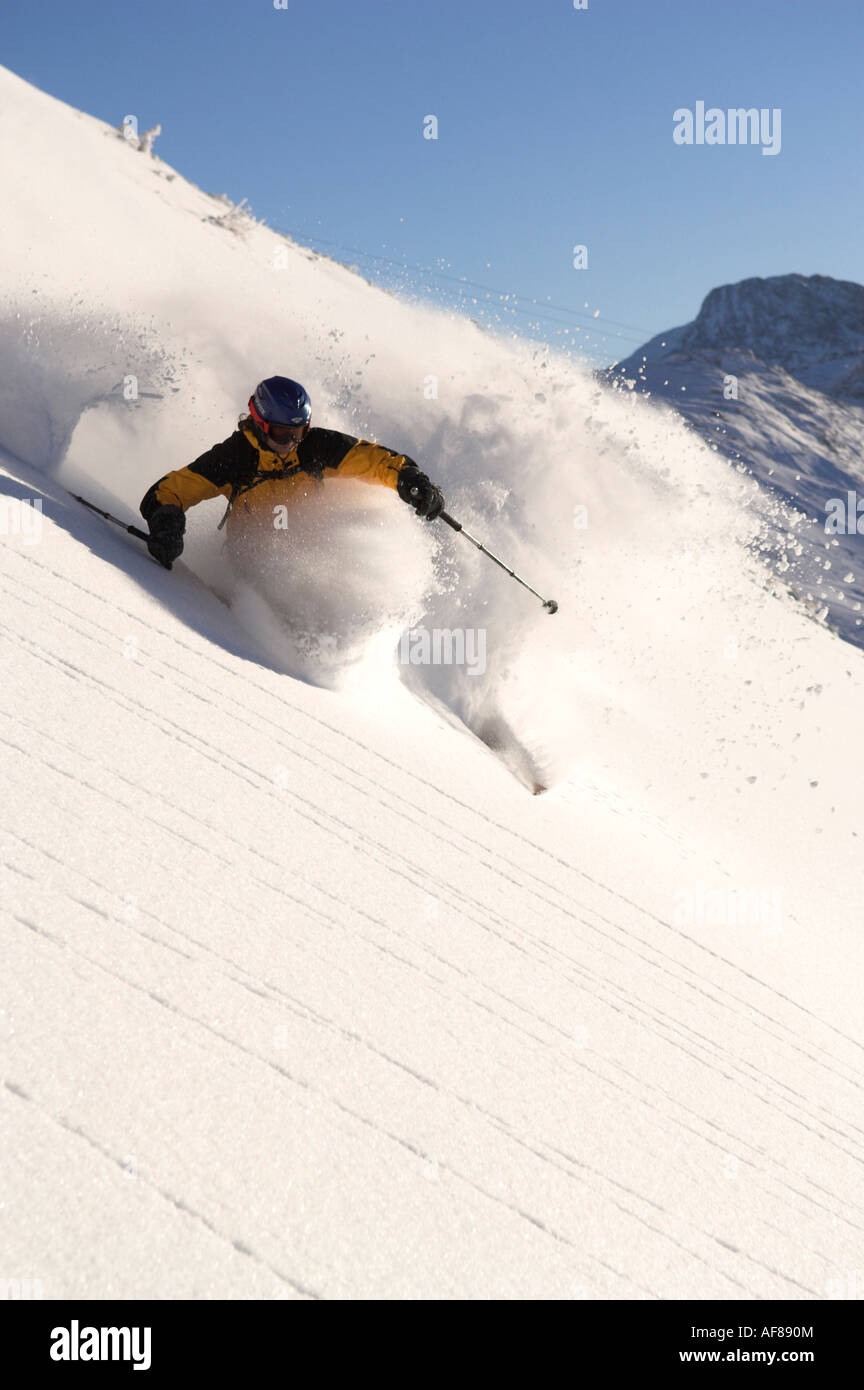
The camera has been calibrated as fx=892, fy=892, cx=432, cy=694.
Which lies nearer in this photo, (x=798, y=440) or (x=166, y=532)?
(x=166, y=532)

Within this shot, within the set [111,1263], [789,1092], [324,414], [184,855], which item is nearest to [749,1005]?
[789,1092]

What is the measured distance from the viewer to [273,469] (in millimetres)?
4648

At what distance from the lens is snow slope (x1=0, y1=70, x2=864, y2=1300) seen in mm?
1609

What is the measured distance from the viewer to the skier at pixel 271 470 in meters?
4.37

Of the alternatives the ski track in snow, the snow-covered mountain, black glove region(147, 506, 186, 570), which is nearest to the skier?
black glove region(147, 506, 186, 570)

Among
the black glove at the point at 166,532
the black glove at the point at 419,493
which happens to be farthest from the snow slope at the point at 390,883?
the black glove at the point at 419,493

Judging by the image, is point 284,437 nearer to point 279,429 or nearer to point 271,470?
point 279,429

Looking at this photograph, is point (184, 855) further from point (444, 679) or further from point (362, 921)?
point (444, 679)

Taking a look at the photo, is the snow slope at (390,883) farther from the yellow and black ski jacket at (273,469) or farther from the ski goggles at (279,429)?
the ski goggles at (279,429)

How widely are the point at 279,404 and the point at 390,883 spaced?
2.60 metres

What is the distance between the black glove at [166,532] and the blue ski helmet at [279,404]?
24.3 inches

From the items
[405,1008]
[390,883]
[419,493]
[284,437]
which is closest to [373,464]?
[419,493]

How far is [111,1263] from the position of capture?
4.37ft
